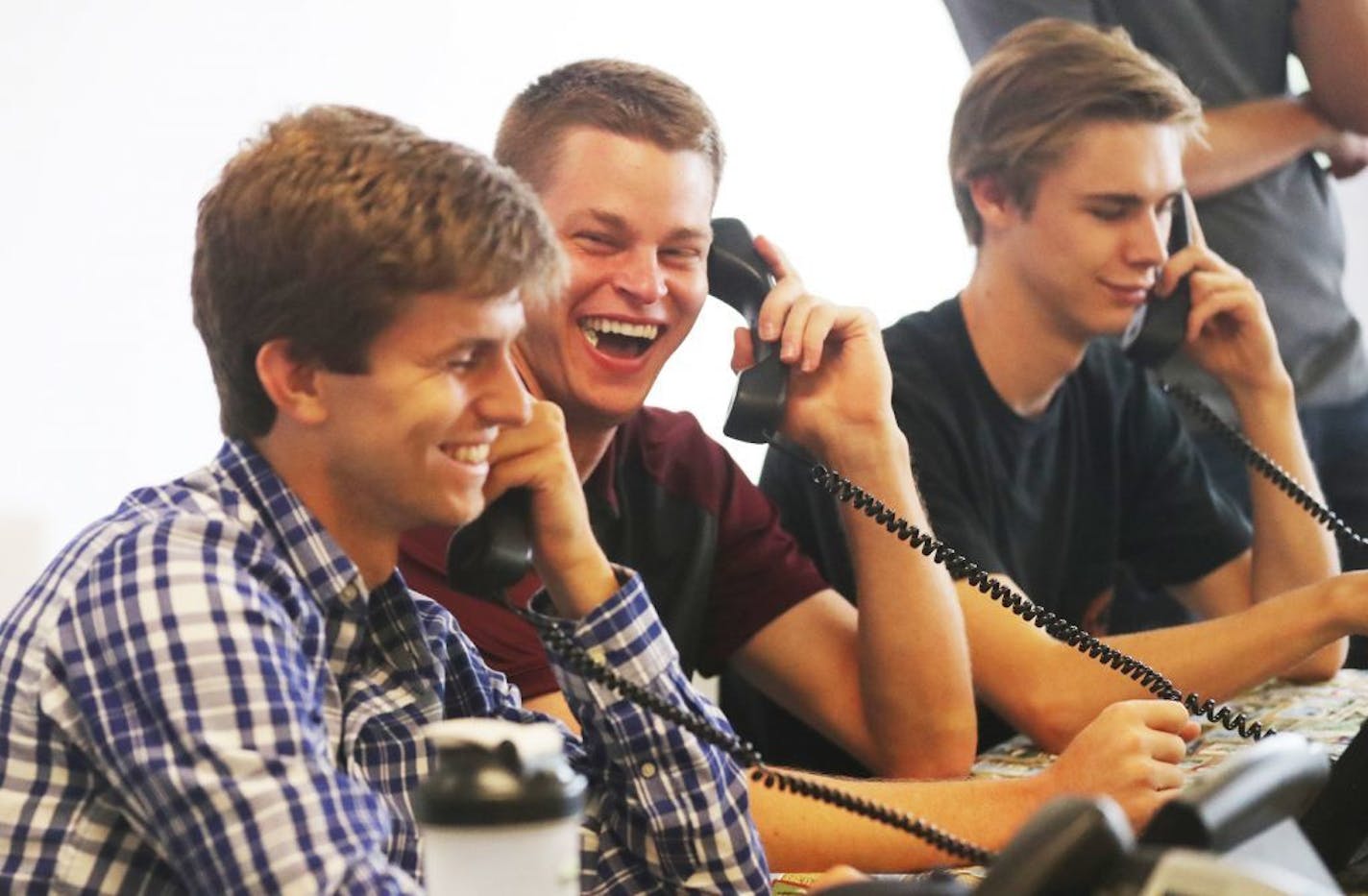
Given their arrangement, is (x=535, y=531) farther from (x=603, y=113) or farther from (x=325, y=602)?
(x=603, y=113)

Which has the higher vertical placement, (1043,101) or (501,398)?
(1043,101)

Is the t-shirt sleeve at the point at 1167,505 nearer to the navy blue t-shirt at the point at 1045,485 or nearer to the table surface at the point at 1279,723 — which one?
the navy blue t-shirt at the point at 1045,485

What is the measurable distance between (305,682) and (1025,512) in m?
1.33

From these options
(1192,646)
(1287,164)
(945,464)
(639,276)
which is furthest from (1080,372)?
(639,276)

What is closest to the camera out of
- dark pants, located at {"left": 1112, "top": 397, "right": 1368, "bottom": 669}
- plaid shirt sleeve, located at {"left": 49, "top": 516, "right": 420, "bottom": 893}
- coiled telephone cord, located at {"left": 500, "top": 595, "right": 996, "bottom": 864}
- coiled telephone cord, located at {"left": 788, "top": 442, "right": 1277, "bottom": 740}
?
plaid shirt sleeve, located at {"left": 49, "top": 516, "right": 420, "bottom": 893}

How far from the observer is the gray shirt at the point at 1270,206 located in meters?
2.77

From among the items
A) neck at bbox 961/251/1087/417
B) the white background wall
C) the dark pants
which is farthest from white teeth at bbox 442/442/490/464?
the dark pants

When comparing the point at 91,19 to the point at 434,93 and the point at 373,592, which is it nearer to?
the point at 434,93

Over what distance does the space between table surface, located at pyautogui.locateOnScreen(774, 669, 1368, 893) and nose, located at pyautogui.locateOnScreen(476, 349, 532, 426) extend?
2.37 feet

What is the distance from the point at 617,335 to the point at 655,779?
1.88ft

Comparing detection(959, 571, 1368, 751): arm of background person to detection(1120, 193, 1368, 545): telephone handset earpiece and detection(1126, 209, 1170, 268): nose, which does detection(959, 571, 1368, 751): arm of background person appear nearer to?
detection(1120, 193, 1368, 545): telephone handset earpiece

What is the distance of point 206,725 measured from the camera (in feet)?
2.99

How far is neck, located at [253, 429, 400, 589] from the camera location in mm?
1090

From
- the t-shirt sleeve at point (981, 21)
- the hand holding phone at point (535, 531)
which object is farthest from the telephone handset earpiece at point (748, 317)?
the t-shirt sleeve at point (981, 21)
